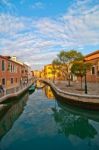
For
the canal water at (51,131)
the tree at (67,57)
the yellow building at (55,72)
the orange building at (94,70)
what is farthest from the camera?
the yellow building at (55,72)

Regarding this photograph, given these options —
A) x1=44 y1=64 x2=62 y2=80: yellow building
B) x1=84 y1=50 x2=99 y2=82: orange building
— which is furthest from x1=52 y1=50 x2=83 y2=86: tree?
x1=84 y1=50 x2=99 y2=82: orange building

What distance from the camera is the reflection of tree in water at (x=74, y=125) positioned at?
1524 cm

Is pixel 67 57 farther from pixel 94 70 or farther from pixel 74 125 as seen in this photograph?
pixel 74 125

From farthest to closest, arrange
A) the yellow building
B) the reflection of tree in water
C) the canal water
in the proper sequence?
the yellow building < the reflection of tree in water < the canal water

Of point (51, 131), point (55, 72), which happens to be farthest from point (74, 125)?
point (55, 72)

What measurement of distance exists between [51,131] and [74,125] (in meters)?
2.91

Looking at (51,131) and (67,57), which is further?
(67,57)

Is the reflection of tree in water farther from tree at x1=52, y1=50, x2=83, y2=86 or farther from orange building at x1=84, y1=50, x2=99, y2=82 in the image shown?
orange building at x1=84, y1=50, x2=99, y2=82

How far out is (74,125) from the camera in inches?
706

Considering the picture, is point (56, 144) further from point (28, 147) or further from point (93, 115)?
point (93, 115)

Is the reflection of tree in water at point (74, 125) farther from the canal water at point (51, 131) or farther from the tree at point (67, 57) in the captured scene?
the tree at point (67, 57)

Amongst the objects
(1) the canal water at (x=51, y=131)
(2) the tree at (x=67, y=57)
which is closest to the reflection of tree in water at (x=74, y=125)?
(1) the canal water at (x=51, y=131)

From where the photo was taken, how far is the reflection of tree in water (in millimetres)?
15238

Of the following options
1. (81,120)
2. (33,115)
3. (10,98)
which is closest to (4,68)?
(10,98)
